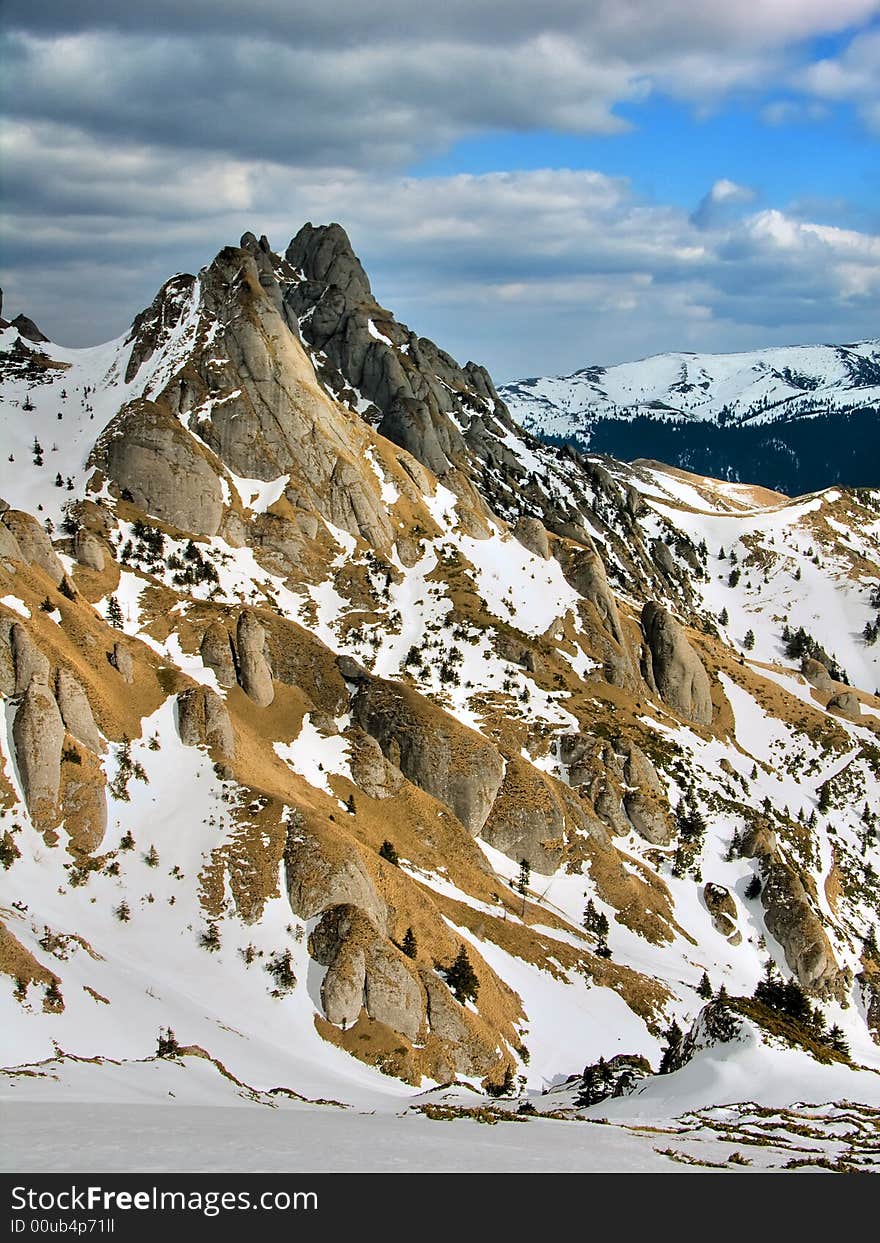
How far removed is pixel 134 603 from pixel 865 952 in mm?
121522

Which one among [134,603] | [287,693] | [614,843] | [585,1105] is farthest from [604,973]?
[134,603]

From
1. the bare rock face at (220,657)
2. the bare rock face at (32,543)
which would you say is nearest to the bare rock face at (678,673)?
the bare rock face at (220,657)

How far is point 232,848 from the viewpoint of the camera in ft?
290

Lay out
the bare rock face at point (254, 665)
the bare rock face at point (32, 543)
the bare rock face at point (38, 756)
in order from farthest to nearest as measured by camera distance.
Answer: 1. the bare rock face at point (254, 665)
2. the bare rock face at point (32, 543)
3. the bare rock face at point (38, 756)

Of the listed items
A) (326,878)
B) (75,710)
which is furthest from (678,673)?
(75,710)

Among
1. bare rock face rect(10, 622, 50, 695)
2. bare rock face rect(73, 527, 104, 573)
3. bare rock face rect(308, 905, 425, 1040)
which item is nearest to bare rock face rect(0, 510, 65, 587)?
bare rock face rect(73, 527, 104, 573)

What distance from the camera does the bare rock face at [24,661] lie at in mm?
88875

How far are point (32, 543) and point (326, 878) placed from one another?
193 ft

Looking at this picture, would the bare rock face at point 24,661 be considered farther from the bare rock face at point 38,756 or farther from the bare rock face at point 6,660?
the bare rock face at point 38,756

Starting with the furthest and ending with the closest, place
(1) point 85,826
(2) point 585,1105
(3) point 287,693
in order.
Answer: (3) point 287,693
(1) point 85,826
(2) point 585,1105

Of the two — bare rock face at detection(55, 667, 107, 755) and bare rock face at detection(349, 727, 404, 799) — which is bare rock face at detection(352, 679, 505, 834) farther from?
bare rock face at detection(55, 667, 107, 755)

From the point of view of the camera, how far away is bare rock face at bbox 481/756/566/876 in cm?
12750

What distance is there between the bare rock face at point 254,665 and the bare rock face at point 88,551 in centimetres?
2324
